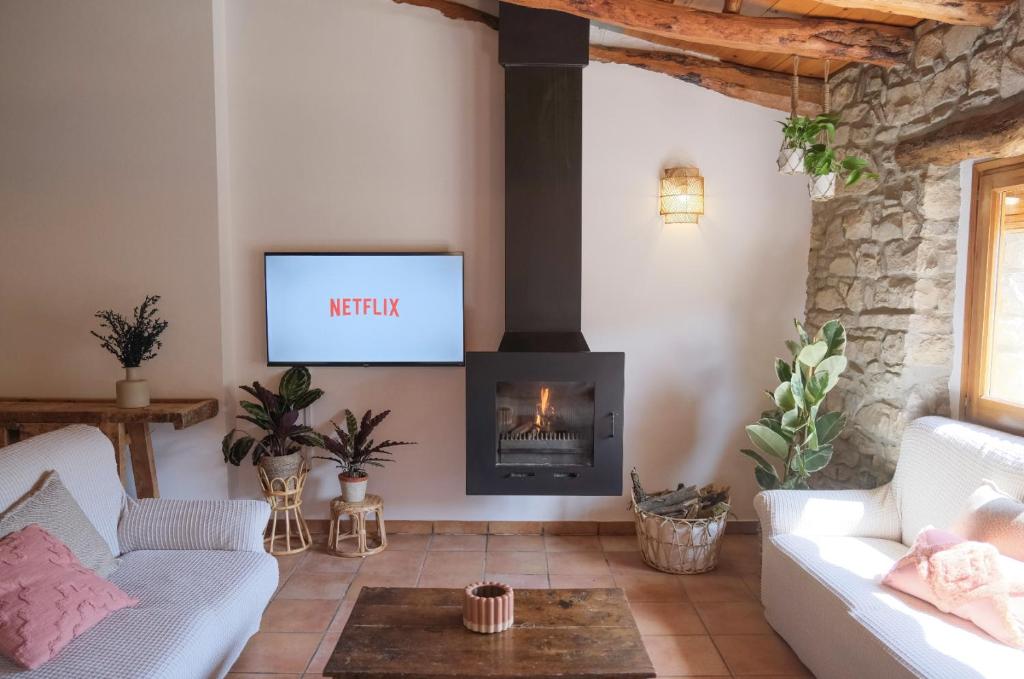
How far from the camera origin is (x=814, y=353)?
312 centimetres

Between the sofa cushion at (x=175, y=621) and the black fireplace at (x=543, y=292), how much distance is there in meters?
1.19

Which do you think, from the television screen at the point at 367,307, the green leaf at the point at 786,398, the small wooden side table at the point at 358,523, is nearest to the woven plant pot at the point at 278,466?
the small wooden side table at the point at 358,523

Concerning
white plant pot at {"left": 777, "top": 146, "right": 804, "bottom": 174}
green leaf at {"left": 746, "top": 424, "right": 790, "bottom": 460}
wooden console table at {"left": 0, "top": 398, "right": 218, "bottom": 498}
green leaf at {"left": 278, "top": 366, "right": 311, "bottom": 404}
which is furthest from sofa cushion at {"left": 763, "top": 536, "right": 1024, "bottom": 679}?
wooden console table at {"left": 0, "top": 398, "right": 218, "bottom": 498}

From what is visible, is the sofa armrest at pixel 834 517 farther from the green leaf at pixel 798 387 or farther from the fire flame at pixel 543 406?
the fire flame at pixel 543 406

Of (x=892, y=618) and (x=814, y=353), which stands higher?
(x=814, y=353)

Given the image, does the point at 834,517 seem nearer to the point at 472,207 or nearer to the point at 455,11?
the point at 472,207

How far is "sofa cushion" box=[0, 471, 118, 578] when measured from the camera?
7.11ft

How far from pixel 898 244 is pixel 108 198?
3.78 m

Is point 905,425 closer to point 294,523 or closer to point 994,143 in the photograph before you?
point 994,143

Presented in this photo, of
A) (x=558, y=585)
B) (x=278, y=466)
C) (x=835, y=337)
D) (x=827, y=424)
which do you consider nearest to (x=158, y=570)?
(x=278, y=466)

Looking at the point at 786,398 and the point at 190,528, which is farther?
the point at 786,398

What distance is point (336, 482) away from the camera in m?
3.93

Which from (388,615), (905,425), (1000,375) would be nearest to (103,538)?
(388,615)

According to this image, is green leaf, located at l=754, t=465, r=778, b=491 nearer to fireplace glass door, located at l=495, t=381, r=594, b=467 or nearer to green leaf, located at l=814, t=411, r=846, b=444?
green leaf, located at l=814, t=411, r=846, b=444
